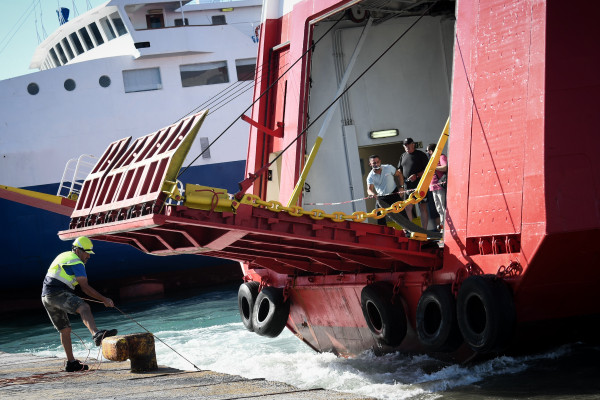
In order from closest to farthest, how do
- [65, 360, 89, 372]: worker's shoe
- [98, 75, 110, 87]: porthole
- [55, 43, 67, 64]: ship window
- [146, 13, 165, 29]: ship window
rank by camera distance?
[65, 360, 89, 372]: worker's shoe → [98, 75, 110, 87]: porthole → [146, 13, 165, 29]: ship window → [55, 43, 67, 64]: ship window

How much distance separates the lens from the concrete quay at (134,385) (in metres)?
7.27

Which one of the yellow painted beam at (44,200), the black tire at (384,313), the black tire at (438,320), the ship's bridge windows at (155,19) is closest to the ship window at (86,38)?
the ship's bridge windows at (155,19)

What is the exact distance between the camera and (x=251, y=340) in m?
14.9

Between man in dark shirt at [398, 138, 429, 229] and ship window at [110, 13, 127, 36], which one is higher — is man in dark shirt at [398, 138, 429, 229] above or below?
below

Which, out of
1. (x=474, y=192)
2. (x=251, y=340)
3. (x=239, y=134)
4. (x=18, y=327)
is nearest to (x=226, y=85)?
(x=239, y=134)

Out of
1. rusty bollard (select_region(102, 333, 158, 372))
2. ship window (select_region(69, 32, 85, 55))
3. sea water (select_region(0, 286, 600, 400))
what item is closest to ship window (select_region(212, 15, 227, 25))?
ship window (select_region(69, 32, 85, 55))

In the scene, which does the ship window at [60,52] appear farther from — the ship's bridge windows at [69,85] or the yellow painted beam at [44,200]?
the yellow painted beam at [44,200]

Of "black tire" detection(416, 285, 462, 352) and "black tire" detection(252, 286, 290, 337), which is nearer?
"black tire" detection(416, 285, 462, 352)

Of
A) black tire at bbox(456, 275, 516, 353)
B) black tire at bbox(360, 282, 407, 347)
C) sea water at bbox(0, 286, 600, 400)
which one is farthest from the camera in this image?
black tire at bbox(360, 282, 407, 347)

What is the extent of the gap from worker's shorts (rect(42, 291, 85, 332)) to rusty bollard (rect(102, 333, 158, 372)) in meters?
0.96

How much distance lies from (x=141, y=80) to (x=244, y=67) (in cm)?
317

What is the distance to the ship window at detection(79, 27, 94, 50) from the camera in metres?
26.2

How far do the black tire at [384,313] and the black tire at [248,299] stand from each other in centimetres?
293

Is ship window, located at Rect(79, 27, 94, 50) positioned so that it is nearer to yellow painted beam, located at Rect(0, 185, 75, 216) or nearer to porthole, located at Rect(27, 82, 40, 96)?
porthole, located at Rect(27, 82, 40, 96)
